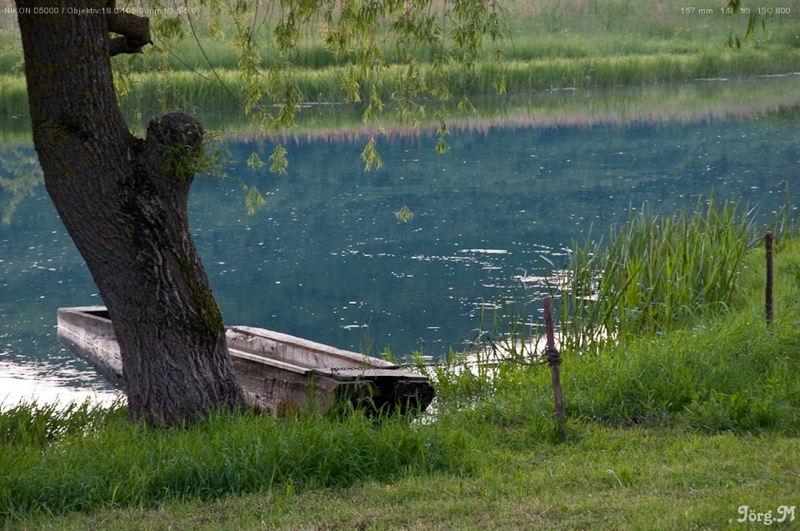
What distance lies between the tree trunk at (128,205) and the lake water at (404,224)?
751 millimetres

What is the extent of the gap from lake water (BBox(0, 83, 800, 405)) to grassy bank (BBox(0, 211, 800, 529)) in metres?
1.67

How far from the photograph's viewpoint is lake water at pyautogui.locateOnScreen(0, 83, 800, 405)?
9.76 m

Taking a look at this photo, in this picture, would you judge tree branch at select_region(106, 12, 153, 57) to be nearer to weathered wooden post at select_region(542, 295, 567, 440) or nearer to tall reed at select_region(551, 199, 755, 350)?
weathered wooden post at select_region(542, 295, 567, 440)

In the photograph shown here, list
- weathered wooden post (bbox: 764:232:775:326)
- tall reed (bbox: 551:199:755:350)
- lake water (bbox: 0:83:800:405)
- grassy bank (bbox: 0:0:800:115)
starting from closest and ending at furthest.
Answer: weathered wooden post (bbox: 764:232:775:326) < tall reed (bbox: 551:199:755:350) < lake water (bbox: 0:83:800:405) < grassy bank (bbox: 0:0:800:115)

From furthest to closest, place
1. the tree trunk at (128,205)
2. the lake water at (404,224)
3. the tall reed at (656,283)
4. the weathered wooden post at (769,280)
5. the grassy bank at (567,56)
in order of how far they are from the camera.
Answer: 1. the grassy bank at (567,56)
2. the lake water at (404,224)
3. the tall reed at (656,283)
4. the weathered wooden post at (769,280)
5. the tree trunk at (128,205)

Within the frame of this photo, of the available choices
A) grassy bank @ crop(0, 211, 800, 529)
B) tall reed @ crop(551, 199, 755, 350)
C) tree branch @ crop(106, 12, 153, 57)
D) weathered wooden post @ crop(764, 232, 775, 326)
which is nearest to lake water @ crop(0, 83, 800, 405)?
tree branch @ crop(106, 12, 153, 57)

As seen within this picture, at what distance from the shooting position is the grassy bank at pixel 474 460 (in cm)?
403

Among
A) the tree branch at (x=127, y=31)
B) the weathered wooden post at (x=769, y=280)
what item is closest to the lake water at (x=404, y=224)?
the tree branch at (x=127, y=31)

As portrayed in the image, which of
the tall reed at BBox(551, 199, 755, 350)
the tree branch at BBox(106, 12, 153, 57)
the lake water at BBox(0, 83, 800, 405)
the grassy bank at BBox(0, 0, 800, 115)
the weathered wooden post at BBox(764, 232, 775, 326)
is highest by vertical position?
the tree branch at BBox(106, 12, 153, 57)

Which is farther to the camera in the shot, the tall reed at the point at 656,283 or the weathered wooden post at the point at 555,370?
the tall reed at the point at 656,283

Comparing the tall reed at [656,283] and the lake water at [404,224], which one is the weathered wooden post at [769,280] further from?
the lake water at [404,224]

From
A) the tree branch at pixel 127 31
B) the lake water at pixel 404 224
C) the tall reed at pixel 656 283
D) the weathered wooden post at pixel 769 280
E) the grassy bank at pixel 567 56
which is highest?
the tree branch at pixel 127 31

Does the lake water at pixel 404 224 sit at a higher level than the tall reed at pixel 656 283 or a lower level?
lower

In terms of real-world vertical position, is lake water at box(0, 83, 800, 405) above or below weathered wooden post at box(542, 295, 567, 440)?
below
